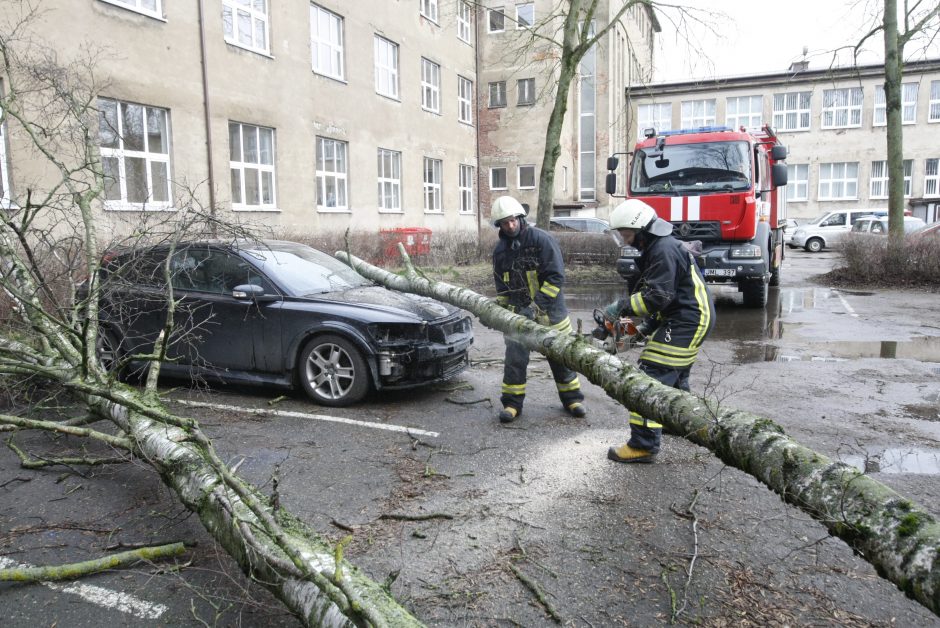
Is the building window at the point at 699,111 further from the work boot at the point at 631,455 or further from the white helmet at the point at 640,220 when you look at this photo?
the work boot at the point at 631,455

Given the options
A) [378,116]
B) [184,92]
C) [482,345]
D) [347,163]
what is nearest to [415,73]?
[378,116]

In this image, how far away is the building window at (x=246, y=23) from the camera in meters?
16.1

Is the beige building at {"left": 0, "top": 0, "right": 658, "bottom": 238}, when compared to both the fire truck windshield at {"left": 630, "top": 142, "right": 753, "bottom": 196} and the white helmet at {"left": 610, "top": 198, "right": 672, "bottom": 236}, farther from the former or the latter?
the fire truck windshield at {"left": 630, "top": 142, "right": 753, "bottom": 196}

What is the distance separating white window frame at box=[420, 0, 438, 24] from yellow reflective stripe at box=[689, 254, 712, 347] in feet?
74.7

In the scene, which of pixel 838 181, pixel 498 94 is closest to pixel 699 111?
pixel 838 181

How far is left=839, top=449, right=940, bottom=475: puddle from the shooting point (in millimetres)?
4688

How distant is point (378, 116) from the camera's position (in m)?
22.0

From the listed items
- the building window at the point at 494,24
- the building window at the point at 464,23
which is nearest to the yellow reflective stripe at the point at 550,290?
the building window at the point at 464,23

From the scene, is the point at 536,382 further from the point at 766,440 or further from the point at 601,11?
the point at 601,11

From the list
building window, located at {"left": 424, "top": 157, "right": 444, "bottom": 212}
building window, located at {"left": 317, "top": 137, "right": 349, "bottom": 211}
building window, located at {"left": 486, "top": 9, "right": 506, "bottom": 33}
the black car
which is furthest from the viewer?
building window, located at {"left": 486, "top": 9, "right": 506, "bottom": 33}

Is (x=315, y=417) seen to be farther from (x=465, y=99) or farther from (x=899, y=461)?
(x=465, y=99)

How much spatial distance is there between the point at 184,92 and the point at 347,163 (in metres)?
6.37

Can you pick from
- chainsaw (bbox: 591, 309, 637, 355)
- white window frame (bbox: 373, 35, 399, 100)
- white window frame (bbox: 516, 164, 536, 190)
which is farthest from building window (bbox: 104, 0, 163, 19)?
white window frame (bbox: 516, 164, 536, 190)

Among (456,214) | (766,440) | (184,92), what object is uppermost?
(184,92)
